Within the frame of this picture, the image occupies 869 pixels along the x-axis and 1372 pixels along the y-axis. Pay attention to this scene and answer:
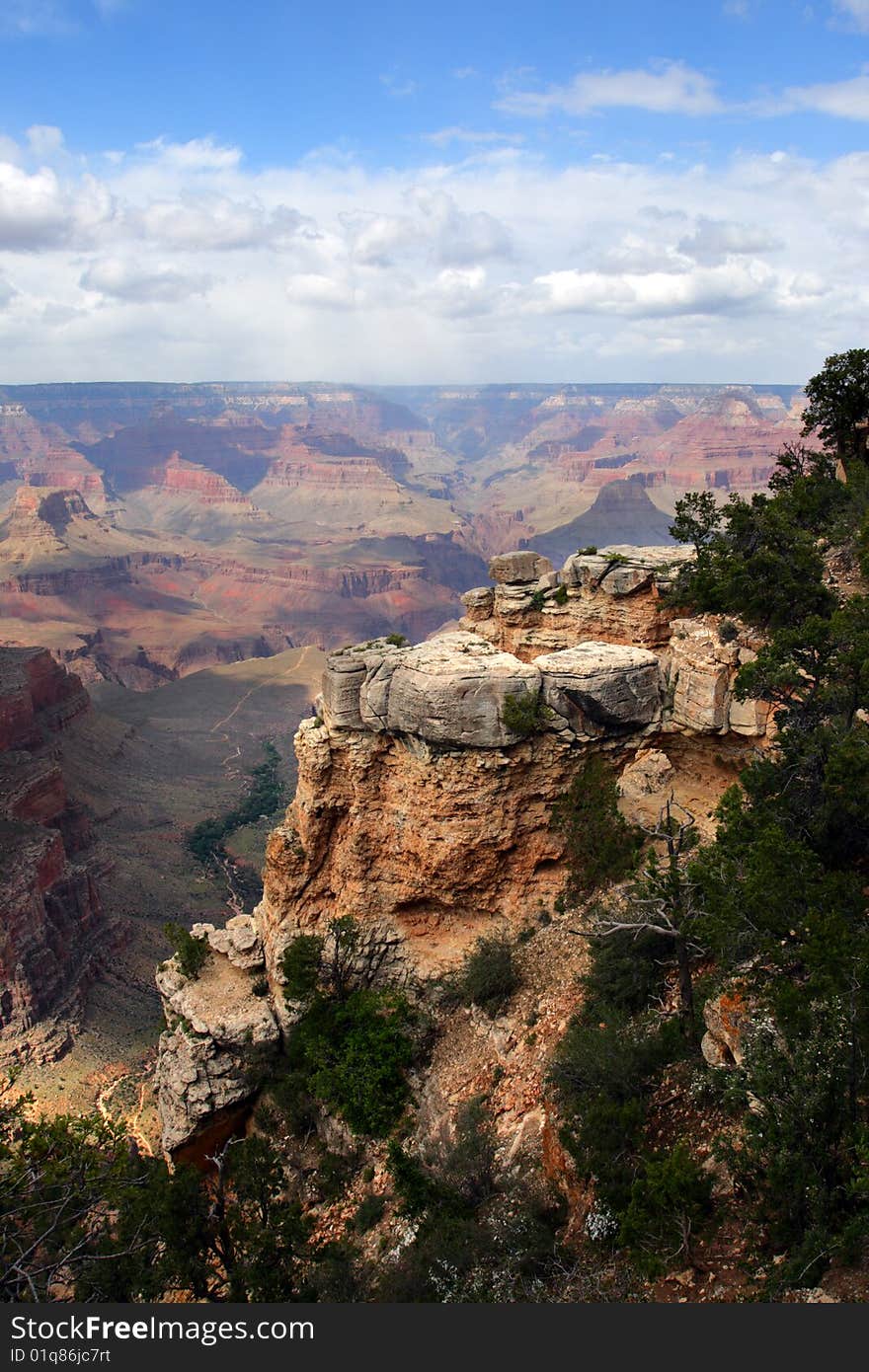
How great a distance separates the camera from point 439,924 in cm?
2361

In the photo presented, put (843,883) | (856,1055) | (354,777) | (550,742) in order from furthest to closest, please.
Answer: (354,777) < (550,742) < (843,883) < (856,1055)

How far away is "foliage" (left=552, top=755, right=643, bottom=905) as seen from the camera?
21.8 metres

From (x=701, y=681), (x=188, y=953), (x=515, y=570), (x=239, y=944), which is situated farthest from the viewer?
(x=515, y=570)

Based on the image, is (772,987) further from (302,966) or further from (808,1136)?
(302,966)

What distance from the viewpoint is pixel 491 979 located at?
20922 mm

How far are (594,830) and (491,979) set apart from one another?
4623 millimetres

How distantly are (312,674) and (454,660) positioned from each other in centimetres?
10479

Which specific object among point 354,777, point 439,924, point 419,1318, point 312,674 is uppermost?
point 354,777

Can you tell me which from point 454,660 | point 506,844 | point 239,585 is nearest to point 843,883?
point 506,844

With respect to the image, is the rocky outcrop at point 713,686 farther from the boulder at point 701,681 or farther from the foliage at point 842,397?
the foliage at point 842,397

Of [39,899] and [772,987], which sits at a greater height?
[772,987]

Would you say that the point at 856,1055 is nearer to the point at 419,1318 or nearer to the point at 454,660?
the point at 419,1318

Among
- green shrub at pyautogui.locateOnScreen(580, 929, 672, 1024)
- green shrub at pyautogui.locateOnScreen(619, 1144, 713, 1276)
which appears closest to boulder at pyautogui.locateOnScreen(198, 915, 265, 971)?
green shrub at pyautogui.locateOnScreen(580, 929, 672, 1024)

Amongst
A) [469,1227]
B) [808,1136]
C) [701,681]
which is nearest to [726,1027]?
[808,1136]
